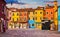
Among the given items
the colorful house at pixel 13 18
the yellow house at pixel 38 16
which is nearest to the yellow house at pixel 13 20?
the colorful house at pixel 13 18

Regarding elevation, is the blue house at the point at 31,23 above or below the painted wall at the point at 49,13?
below

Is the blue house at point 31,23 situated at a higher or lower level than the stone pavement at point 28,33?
higher

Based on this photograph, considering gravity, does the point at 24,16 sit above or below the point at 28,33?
above

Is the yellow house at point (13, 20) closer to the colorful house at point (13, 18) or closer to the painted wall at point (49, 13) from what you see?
the colorful house at point (13, 18)

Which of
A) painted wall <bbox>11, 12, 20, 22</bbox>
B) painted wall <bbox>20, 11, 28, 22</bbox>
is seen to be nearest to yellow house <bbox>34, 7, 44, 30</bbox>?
painted wall <bbox>20, 11, 28, 22</bbox>

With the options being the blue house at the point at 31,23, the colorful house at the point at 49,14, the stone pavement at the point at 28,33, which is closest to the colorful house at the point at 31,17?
the blue house at the point at 31,23

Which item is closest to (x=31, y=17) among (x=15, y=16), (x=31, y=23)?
(x=31, y=23)

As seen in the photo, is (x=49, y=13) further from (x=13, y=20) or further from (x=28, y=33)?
(x=13, y=20)

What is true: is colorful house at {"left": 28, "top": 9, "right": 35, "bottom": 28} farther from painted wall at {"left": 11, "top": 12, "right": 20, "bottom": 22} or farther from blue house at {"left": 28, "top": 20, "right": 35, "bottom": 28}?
painted wall at {"left": 11, "top": 12, "right": 20, "bottom": 22}

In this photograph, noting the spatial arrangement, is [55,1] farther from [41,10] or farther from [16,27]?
[16,27]

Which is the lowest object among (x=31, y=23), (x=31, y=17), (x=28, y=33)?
(x=28, y=33)

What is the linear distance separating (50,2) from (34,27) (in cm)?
52

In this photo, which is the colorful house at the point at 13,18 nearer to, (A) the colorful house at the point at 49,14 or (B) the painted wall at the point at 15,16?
(B) the painted wall at the point at 15,16

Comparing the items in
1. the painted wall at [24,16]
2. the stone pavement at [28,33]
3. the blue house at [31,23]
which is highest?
the painted wall at [24,16]
